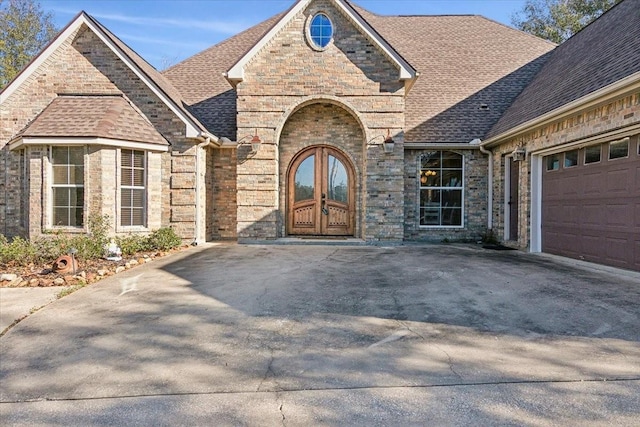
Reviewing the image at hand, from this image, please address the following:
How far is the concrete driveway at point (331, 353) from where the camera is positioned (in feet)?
8.69

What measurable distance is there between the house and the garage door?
0.04 metres

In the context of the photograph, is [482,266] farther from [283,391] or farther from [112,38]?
[112,38]

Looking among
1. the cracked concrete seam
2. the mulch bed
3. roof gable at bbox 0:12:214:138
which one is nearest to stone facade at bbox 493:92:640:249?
the cracked concrete seam

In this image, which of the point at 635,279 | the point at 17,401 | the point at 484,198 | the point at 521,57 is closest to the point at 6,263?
the point at 17,401

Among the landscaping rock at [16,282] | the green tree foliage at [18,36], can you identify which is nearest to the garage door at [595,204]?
the landscaping rock at [16,282]

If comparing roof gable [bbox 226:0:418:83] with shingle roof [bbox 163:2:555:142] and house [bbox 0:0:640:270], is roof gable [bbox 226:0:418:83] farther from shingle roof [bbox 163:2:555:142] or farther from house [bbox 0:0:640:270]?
shingle roof [bbox 163:2:555:142]

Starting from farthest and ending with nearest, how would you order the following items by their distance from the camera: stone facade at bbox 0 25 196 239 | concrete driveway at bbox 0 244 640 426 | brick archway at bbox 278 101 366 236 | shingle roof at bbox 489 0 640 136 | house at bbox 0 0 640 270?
brick archway at bbox 278 101 366 236 < stone facade at bbox 0 25 196 239 < house at bbox 0 0 640 270 < shingle roof at bbox 489 0 640 136 < concrete driveway at bbox 0 244 640 426

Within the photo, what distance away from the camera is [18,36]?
23641 mm

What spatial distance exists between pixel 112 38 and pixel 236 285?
870cm

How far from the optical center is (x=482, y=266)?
7730mm

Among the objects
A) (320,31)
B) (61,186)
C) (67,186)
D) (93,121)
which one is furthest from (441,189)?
(61,186)

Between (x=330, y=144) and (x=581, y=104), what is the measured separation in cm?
643

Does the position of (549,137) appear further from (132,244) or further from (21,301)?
(21,301)

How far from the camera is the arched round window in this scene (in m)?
10.8
